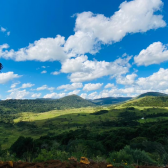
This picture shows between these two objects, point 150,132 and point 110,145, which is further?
point 150,132

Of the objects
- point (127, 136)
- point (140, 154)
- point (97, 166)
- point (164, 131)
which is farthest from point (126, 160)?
point (164, 131)

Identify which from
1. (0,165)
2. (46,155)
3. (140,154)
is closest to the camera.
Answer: (0,165)

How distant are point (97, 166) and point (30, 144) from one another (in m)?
64.4

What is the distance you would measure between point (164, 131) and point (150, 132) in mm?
7667

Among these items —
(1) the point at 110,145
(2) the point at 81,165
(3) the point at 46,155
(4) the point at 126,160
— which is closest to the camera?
(2) the point at 81,165

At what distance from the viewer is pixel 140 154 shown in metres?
17.9

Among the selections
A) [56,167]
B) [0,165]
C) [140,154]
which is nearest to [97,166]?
[56,167]

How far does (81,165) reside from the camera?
36.1ft

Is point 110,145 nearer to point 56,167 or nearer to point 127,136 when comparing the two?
point 127,136

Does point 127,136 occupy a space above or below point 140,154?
below

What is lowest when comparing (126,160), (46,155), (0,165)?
Answer: (126,160)

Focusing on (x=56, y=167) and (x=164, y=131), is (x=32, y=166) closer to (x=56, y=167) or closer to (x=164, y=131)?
(x=56, y=167)

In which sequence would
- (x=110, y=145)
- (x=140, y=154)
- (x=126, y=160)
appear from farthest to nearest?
(x=110, y=145), (x=140, y=154), (x=126, y=160)

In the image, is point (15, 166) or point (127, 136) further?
point (127, 136)
